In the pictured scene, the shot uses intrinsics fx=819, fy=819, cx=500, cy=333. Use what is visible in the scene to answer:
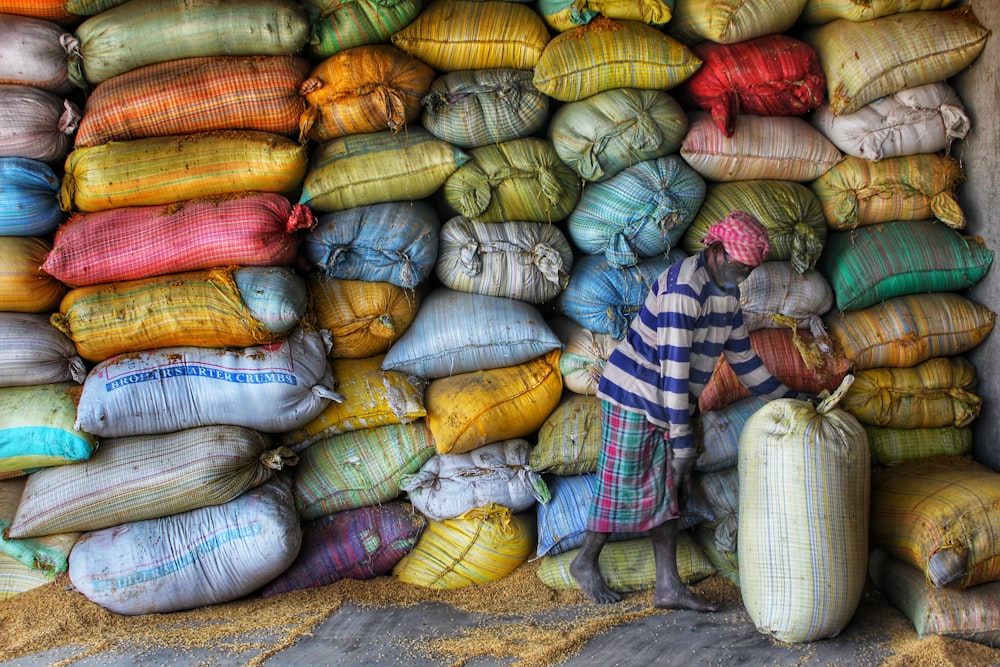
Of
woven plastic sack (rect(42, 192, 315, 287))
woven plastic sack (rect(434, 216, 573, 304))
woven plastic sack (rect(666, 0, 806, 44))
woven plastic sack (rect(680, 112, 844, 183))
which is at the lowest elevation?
woven plastic sack (rect(434, 216, 573, 304))

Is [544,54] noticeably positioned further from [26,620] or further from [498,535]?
[26,620]

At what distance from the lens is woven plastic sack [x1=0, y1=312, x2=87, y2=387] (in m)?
3.27

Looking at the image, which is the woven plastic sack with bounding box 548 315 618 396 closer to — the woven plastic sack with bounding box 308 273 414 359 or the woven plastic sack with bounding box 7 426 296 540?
the woven plastic sack with bounding box 308 273 414 359

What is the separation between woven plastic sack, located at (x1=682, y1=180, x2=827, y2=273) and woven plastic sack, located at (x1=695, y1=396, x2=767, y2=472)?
68cm

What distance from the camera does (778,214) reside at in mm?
3535

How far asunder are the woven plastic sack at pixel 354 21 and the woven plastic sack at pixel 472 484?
1.83 m

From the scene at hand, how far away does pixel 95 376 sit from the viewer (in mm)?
3256

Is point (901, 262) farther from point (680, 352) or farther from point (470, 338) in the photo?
point (470, 338)

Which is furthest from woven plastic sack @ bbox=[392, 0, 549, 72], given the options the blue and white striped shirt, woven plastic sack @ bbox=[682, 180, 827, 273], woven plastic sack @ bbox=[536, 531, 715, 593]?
woven plastic sack @ bbox=[536, 531, 715, 593]

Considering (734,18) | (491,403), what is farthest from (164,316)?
(734,18)

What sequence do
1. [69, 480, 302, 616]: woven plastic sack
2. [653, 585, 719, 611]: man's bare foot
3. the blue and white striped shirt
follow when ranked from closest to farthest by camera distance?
the blue and white striped shirt, [653, 585, 719, 611]: man's bare foot, [69, 480, 302, 616]: woven plastic sack

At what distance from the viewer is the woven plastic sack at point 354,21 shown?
344 centimetres

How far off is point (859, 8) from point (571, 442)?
2240mm

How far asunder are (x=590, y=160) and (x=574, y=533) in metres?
1.57
